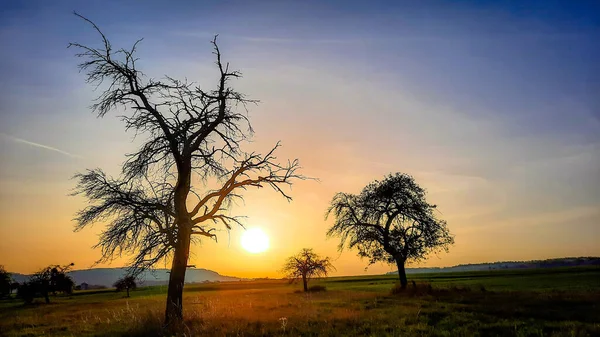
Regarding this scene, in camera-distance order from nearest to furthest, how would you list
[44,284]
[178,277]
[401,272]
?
[178,277] < [401,272] < [44,284]

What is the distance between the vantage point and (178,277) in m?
15.0

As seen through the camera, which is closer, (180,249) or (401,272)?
(180,249)

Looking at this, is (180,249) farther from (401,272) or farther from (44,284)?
(44,284)

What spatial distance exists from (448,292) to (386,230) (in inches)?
384

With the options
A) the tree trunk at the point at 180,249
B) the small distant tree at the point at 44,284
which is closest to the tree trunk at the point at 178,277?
the tree trunk at the point at 180,249

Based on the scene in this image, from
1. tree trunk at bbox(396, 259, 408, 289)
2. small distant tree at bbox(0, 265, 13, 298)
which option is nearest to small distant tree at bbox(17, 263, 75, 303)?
small distant tree at bbox(0, 265, 13, 298)

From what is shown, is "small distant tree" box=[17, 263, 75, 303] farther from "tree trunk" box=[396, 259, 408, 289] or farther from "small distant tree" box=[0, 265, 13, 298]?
"tree trunk" box=[396, 259, 408, 289]

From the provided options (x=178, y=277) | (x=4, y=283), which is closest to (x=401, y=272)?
(x=178, y=277)

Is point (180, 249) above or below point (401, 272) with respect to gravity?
above

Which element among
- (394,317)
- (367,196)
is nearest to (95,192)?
(394,317)

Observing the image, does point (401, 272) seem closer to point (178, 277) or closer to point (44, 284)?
point (178, 277)

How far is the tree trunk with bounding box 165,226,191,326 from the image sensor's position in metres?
14.4

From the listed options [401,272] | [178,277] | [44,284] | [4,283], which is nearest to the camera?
[178,277]

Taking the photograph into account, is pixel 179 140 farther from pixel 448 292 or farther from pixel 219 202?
pixel 448 292
